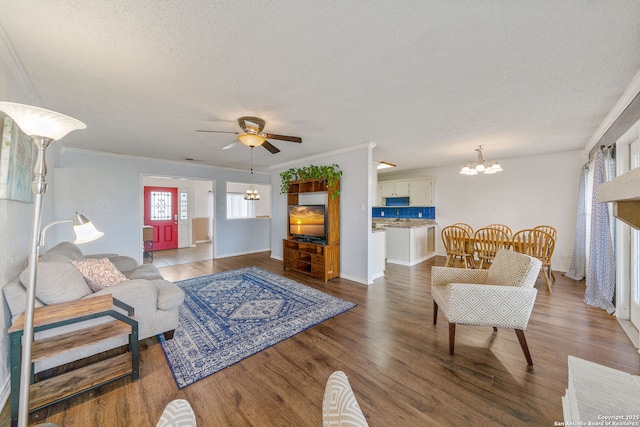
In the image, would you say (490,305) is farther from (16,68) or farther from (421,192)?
(421,192)

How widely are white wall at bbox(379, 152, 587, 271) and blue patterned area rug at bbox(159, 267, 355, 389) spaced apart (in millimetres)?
4373

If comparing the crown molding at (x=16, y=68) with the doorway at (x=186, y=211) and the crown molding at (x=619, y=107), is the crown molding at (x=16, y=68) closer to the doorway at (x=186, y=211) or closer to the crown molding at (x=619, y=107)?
the crown molding at (x=619, y=107)

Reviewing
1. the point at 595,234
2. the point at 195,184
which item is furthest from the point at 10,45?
the point at 195,184

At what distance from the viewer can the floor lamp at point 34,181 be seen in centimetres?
105

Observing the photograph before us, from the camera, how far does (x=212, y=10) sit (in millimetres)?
1280

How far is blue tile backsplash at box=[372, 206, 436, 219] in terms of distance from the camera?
6420mm

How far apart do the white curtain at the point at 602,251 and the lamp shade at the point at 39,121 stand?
488 centimetres

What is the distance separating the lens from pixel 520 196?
510 centimetres

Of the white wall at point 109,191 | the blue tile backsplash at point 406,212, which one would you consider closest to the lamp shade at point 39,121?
the white wall at point 109,191

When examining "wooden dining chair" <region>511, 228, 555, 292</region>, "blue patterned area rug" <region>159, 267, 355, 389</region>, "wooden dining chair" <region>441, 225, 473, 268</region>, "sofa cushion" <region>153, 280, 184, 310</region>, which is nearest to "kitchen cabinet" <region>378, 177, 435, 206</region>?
"wooden dining chair" <region>441, 225, 473, 268</region>

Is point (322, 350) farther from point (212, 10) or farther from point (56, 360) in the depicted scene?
point (212, 10)

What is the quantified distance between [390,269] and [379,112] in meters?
3.29

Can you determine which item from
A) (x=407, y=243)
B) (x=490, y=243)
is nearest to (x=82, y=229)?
(x=407, y=243)

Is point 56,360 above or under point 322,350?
above
